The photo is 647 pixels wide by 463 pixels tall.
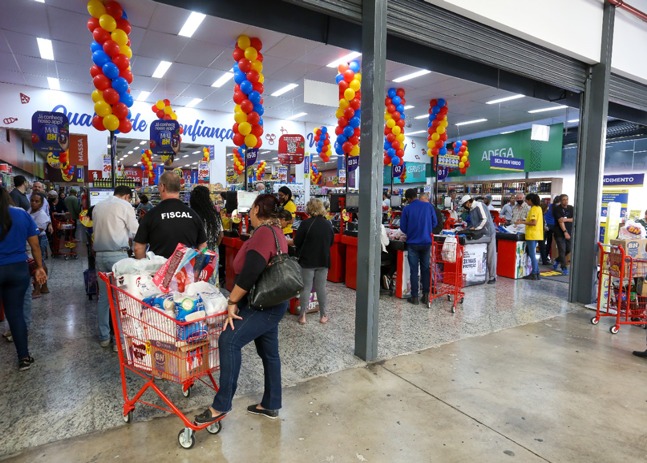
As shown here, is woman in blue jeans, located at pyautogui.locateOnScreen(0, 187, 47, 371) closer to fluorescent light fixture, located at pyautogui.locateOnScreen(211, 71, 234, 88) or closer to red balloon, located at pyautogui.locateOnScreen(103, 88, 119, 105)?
red balloon, located at pyautogui.locateOnScreen(103, 88, 119, 105)

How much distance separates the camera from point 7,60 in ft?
28.9

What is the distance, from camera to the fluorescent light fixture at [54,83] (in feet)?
33.3

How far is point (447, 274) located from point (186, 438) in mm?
4363

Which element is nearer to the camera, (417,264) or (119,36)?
(417,264)

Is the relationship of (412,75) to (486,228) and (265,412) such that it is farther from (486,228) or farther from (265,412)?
(265,412)

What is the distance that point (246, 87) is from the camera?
25.3 ft

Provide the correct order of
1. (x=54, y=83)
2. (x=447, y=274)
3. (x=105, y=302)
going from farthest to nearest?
(x=54, y=83) → (x=447, y=274) → (x=105, y=302)

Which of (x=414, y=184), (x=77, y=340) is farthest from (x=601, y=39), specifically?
(x=414, y=184)

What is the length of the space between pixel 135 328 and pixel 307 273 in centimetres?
241

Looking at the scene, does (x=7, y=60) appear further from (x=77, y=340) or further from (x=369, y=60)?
(x=369, y=60)

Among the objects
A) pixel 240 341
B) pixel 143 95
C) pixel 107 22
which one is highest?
pixel 143 95

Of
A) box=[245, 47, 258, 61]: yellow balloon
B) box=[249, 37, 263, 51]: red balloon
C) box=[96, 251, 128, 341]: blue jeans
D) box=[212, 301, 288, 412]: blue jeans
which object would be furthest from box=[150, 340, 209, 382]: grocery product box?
box=[249, 37, 263, 51]: red balloon

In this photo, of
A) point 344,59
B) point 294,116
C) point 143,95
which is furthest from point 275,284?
point 294,116

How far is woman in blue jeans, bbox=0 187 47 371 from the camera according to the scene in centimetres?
305
